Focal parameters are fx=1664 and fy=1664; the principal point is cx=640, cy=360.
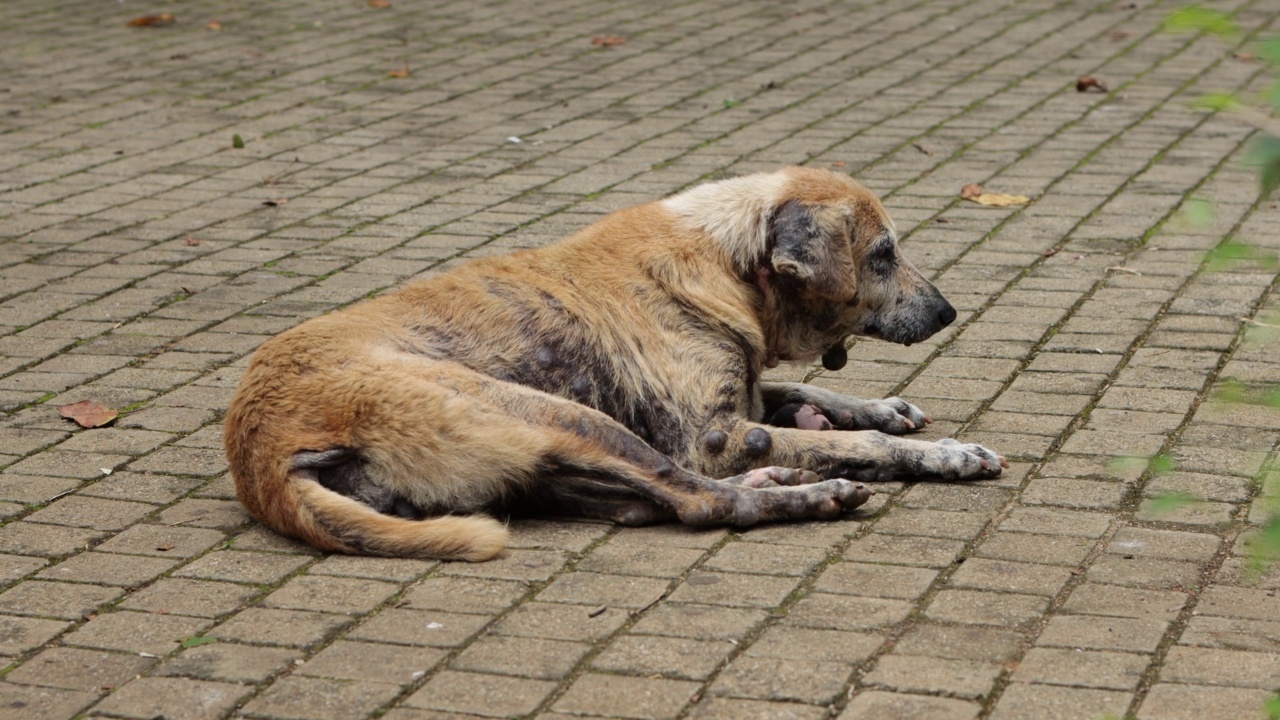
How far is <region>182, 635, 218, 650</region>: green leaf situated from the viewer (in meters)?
4.51

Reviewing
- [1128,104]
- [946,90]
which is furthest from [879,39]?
[1128,104]

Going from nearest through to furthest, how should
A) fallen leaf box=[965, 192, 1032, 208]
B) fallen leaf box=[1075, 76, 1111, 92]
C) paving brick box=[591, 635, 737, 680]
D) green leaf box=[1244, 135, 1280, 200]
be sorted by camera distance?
green leaf box=[1244, 135, 1280, 200] < paving brick box=[591, 635, 737, 680] < fallen leaf box=[965, 192, 1032, 208] < fallen leaf box=[1075, 76, 1111, 92]

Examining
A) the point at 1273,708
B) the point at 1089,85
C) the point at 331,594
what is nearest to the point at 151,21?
the point at 1089,85

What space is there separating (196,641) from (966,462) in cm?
258

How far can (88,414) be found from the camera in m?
6.46

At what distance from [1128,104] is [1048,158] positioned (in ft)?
5.35

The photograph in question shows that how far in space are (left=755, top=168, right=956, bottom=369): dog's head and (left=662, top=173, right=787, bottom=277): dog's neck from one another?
0.10ft

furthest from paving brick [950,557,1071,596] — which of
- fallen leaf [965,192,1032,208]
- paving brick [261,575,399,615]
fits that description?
fallen leaf [965,192,1032,208]

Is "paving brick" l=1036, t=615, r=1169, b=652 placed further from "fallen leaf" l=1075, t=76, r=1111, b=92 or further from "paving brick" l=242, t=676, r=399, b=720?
"fallen leaf" l=1075, t=76, r=1111, b=92

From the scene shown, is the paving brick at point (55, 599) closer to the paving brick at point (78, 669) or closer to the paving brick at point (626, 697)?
the paving brick at point (78, 669)

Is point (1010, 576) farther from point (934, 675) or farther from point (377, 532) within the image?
point (377, 532)

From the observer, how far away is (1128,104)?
11406 millimetres

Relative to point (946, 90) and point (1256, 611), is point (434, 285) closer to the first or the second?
point (1256, 611)

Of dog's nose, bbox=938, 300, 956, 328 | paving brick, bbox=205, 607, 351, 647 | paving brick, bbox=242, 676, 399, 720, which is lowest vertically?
paving brick, bbox=205, 607, 351, 647
